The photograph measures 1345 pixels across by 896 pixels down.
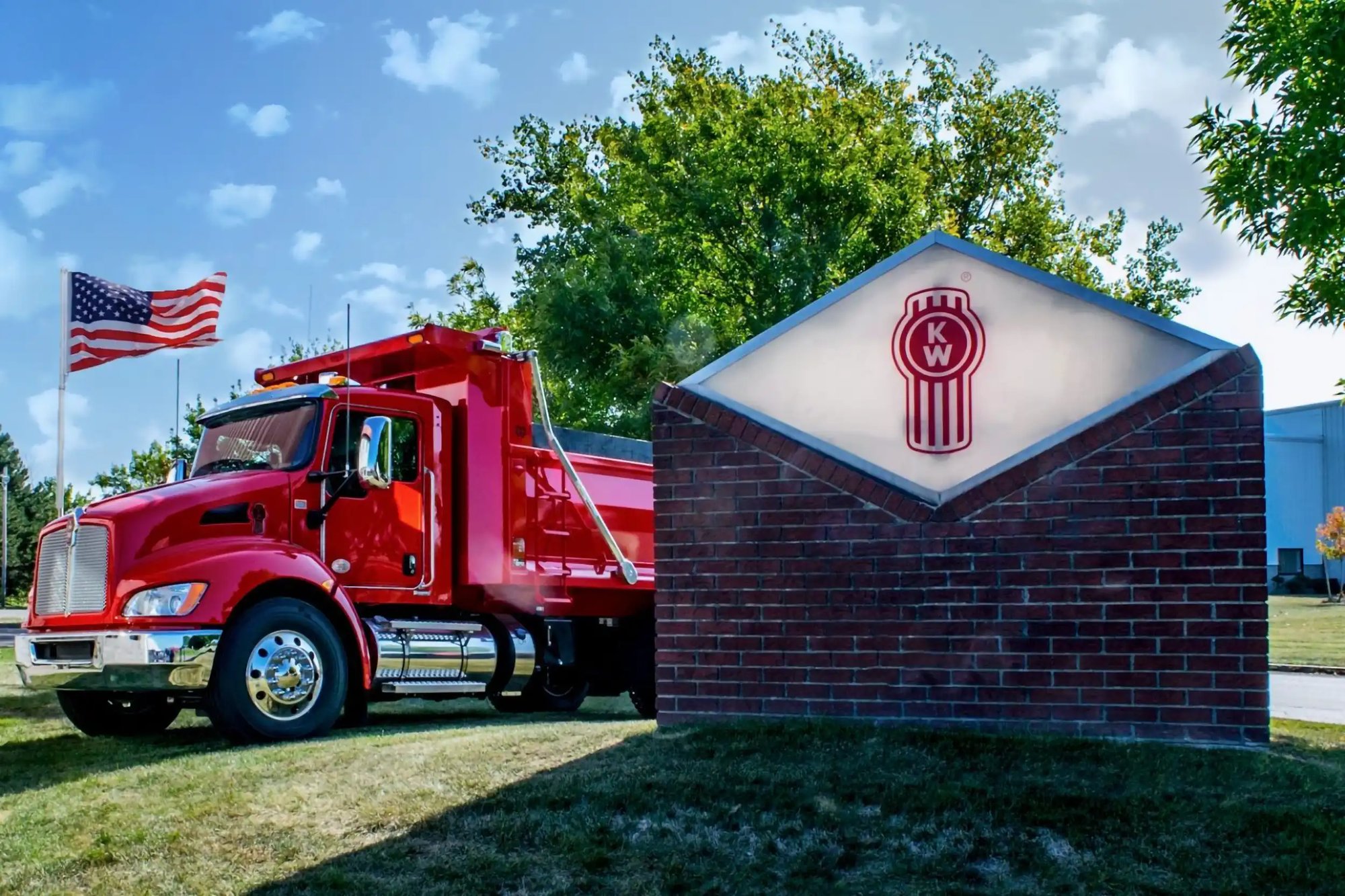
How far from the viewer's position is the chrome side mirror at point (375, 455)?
10992mm

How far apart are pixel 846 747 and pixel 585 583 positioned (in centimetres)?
603

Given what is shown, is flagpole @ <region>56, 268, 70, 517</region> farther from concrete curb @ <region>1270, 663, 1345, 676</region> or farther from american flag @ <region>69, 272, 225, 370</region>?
concrete curb @ <region>1270, 663, 1345, 676</region>

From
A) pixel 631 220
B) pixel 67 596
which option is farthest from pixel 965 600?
pixel 631 220

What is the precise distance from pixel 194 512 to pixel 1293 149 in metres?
11.6

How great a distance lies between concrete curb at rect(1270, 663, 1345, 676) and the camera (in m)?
22.3

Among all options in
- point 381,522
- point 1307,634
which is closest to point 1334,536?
point 1307,634

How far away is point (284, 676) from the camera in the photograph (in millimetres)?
10242

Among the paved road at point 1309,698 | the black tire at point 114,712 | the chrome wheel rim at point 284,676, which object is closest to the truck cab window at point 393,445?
the chrome wheel rim at point 284,676

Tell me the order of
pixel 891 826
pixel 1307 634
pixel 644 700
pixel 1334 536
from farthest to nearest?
1. pixel 1334 536
2. pixel 1307 634
3. pixel 644 700
4. pixel 891 826

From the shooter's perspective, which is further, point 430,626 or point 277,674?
point 430,626

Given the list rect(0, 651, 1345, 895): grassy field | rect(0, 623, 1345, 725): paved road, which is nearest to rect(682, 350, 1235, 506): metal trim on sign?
rect(0, 651, 1345, 895): grassy field

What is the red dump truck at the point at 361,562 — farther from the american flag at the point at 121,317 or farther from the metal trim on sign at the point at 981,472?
the american flag at the point at 121,317

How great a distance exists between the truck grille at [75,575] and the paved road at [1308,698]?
901 cm

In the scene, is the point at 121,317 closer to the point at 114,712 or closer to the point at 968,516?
the point at 114,712
